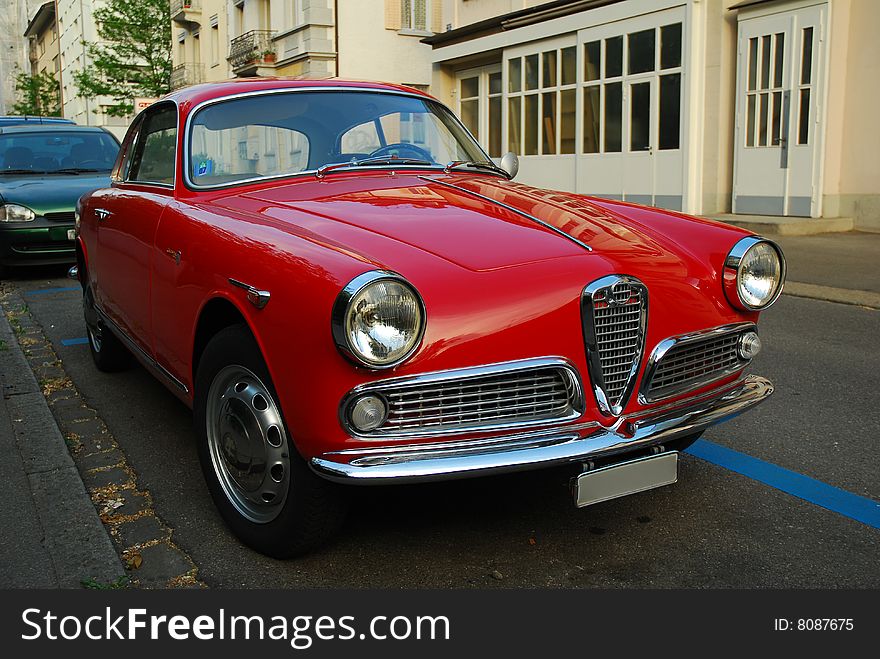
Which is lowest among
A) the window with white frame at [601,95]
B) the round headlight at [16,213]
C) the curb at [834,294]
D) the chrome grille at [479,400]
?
the curb at [834,294]

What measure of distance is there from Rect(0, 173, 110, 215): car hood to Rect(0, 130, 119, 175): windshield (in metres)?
0.35

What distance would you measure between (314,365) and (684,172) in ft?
44.5

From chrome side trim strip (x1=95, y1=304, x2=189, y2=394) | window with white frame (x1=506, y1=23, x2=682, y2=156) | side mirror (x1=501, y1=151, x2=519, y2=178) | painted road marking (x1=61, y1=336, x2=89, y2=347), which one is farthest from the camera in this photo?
window with white frame (x1=506, y1=23, x2=682, y2=156)

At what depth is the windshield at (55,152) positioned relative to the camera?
10.7 metres

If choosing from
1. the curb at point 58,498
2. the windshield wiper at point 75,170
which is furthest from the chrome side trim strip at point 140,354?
the windshield wiper at point 75,170

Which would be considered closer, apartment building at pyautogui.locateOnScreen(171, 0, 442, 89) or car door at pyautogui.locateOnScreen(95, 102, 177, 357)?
car door at pyautogui.locateOnScreen(95, 102, 177, 357)

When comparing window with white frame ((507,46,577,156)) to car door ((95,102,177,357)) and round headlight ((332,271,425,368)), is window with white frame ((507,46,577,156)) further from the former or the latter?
round headlight ((332,271,425,368))

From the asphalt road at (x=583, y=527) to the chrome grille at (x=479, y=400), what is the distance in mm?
527

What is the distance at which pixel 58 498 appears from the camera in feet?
11.5

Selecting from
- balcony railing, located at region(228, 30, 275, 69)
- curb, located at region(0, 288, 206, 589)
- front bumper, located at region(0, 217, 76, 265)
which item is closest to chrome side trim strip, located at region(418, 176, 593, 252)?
curb, located at region(0, 288, 206, 589)

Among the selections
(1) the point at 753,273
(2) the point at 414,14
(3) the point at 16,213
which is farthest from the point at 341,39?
(1) the point at 753,273

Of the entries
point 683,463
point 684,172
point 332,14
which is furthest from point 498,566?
point 332,14

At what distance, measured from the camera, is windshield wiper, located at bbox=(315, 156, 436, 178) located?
400cm

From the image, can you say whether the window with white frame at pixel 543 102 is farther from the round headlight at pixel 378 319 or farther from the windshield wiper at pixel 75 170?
the round headlight at pixel 378 319
